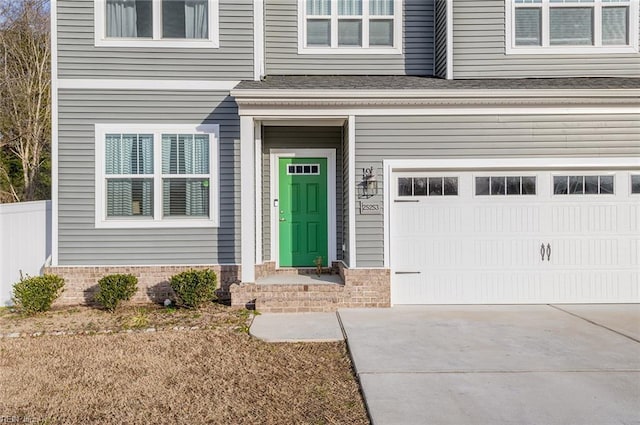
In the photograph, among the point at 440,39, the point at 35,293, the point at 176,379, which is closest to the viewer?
the point at 176,379

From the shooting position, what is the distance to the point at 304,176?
8.59m

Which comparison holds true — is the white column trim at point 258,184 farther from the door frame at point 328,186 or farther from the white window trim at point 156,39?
the white window trim at point 156,39

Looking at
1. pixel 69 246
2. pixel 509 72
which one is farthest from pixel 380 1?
pixel 69 246

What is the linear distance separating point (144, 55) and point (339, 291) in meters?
5.13

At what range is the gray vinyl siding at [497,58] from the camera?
7.90 meters

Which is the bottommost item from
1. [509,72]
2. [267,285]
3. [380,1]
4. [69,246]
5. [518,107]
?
[267,285]

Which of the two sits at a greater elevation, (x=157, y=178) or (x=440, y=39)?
(x=440, y=39)

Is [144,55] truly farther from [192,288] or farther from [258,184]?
[192,288]

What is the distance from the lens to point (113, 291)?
698cm

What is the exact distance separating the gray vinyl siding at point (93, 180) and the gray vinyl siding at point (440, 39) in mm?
3811

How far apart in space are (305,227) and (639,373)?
552cm

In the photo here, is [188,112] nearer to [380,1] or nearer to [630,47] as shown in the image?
[380,1]

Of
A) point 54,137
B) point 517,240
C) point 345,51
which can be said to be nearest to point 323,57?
point 345,51

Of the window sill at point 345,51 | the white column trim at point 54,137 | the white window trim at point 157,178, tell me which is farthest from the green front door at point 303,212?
the white column trim at point 54,137
